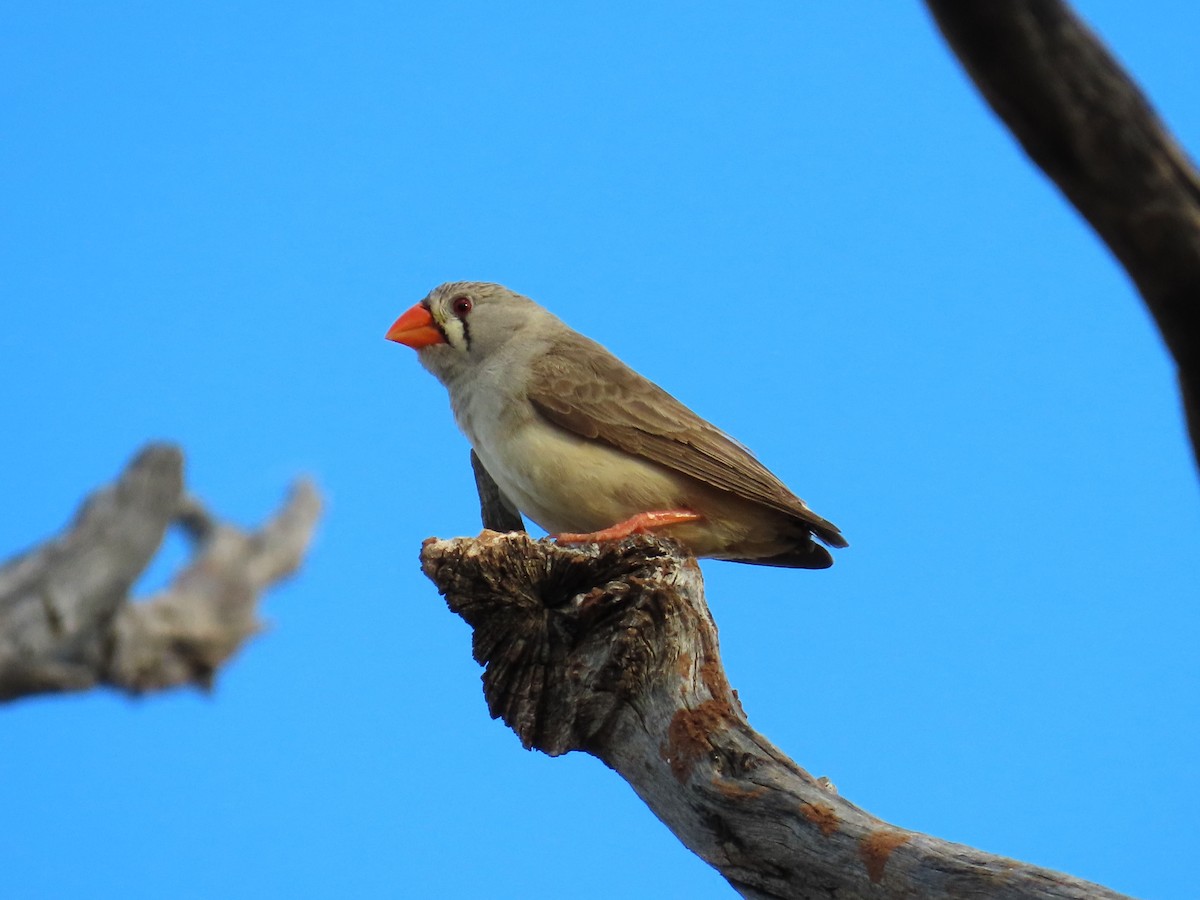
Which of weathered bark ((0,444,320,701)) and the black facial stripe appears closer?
the black facial stripe

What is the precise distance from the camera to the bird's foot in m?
5.22

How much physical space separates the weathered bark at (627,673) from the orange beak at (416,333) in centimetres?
210

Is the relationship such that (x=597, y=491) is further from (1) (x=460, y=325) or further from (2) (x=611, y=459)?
(1) (x=460, y=325)

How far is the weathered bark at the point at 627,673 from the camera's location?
4.22m

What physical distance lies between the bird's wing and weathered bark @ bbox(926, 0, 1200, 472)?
128 inches

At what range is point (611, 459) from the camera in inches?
230

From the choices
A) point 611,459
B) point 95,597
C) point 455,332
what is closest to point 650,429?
point 611,459

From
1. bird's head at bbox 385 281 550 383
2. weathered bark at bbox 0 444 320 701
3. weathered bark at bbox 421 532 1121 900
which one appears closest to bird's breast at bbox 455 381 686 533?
bird's head at bbox 385 281 550 383

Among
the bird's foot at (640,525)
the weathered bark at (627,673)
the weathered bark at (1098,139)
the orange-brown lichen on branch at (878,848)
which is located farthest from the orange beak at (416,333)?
the weathered bark at (1098,139)

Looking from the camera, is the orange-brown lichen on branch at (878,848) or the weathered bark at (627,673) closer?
the orange-brown lichen on branch at (878,848)

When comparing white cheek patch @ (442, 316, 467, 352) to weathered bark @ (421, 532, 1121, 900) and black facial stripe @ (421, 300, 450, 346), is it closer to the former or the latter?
black facial stripe @ (421, 300, 450, 346)

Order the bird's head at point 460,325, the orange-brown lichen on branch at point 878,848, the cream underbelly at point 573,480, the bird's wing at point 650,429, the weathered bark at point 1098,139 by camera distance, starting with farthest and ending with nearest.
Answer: the bird's head at point 460,325 → the bird's wing at point 650,429 → the cream underbelly at point 573,480 → the orange-brown lichen on branch at point 878,848 → the weathered bark at point 1098,139

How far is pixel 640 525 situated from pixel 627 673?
1.22 metres

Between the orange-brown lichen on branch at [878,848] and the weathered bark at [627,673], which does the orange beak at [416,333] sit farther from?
the orange-brown lichen on branch at [878,848]
